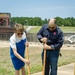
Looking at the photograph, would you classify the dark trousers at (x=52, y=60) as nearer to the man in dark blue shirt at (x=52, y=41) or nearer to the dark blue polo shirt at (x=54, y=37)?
the man in dark blue shirt at (x=52, y=41)

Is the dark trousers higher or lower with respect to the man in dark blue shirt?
lower

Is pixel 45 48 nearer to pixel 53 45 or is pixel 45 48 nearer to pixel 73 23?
pixel 53 45

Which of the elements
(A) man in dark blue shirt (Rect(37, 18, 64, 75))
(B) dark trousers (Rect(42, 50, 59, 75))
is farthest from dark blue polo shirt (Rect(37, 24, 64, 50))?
(B) dark trousers (Rect(42, 50, 59, 75))

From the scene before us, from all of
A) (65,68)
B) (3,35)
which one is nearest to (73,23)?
(3,35)

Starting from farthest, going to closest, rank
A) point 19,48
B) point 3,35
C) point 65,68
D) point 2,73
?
1. point 3,35
2. point 65,68
3. point 2,73
4. point 19,48

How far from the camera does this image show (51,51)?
657 centimetres

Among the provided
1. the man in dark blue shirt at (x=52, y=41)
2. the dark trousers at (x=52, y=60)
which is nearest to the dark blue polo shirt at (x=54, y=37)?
the man in dark blue shirt at (x=52, y=41)

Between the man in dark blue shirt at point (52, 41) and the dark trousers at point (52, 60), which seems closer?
the man in dark blue shirt at point (52, 41)

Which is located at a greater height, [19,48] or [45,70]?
[19,48]

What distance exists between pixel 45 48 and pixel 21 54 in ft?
1.63

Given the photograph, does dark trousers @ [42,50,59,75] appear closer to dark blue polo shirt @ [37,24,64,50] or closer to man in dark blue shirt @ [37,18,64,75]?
man in dark blue shirt @ [37,18,64,75]

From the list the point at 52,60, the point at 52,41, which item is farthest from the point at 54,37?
the point at 52,60

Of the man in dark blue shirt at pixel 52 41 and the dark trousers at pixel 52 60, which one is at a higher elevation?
the man in dark blue shirt at pixel 52 41

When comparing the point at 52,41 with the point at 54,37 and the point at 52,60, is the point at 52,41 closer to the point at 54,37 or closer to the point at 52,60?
the point at 54,37
